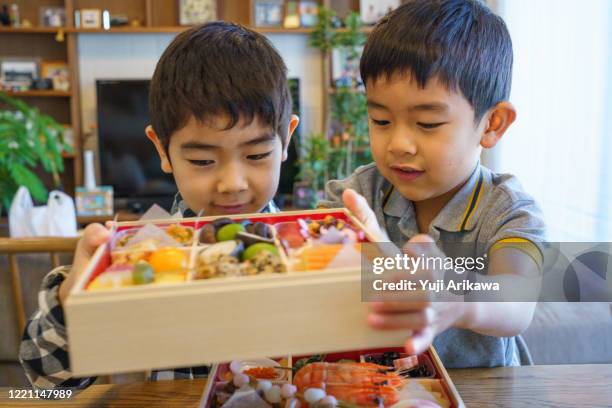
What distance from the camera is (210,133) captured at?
997mm

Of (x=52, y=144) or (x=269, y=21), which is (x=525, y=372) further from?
(x=269, y=21)

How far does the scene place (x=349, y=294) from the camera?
618mm

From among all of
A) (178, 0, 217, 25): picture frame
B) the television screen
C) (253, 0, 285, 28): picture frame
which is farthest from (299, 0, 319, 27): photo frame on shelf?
the television screen

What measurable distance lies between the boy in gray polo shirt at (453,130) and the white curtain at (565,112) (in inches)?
55.8

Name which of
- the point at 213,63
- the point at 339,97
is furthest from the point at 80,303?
the point at 339,97

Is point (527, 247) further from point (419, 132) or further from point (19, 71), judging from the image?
point (19, 71)

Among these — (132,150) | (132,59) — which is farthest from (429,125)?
(132,59)

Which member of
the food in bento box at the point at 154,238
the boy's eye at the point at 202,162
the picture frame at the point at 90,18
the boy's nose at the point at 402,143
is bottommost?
the food in bento box at the point at 154,238

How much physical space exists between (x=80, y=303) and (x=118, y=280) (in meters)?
0.08

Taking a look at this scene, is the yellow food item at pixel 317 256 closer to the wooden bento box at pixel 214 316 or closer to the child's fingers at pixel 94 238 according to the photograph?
the wooden bento box at pixel 214 316

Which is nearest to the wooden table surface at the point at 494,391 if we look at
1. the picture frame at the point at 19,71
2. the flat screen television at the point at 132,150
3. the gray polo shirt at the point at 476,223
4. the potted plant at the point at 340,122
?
the gray polo shirt at the point at 476,223

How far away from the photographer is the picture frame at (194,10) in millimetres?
4777

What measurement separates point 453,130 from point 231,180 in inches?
16.5

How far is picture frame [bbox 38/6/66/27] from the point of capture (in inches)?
187
